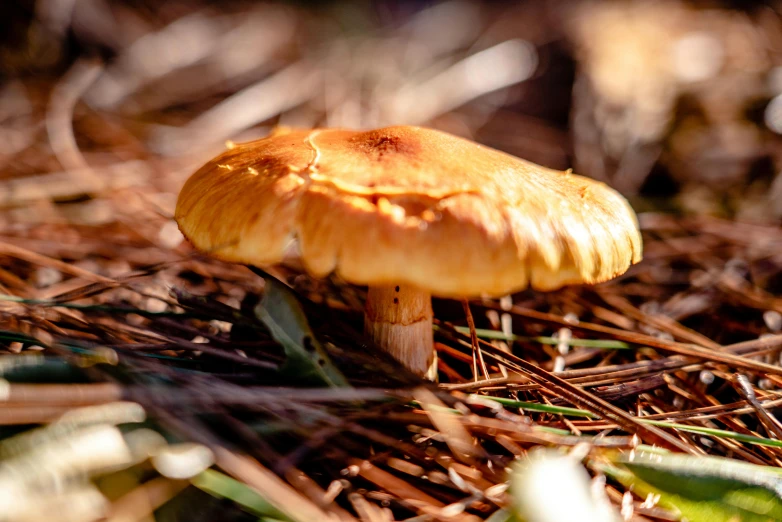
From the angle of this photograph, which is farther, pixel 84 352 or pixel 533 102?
pixel 533 102

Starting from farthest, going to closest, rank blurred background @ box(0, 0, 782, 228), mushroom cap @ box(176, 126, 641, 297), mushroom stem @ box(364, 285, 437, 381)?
blurred background @ box(0, 0, 782, 228) → mushroom stem @ box(364, 285, 437, 381) → mushroom cap @ box(176, 126, 641, 297)

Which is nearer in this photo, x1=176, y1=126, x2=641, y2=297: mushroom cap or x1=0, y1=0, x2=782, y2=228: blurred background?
x1=176, y1=126, x2=641, y2=297: mushroom cap

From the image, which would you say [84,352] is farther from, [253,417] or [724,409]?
[724,409]

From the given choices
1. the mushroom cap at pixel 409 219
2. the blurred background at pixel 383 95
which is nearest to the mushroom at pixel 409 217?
the mushroom cap at pixel 409 219

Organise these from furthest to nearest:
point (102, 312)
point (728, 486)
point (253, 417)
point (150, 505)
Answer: point (102, 312) → point (253, 417) → point (728, 486) → point (150, 505)

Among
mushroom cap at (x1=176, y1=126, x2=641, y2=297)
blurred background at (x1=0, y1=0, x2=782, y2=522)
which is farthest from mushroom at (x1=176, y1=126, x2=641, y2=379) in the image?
blurred background at (x1=0, y1=0, x2=782, y2=522)

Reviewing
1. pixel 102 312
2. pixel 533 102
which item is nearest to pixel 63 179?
pixel 102 312

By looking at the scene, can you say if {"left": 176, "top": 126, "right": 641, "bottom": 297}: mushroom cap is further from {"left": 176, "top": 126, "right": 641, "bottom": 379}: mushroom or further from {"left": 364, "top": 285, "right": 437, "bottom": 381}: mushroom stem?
{"left": 364, "top": 285, "right": 437, "bottom": 381}: mushroom stem
